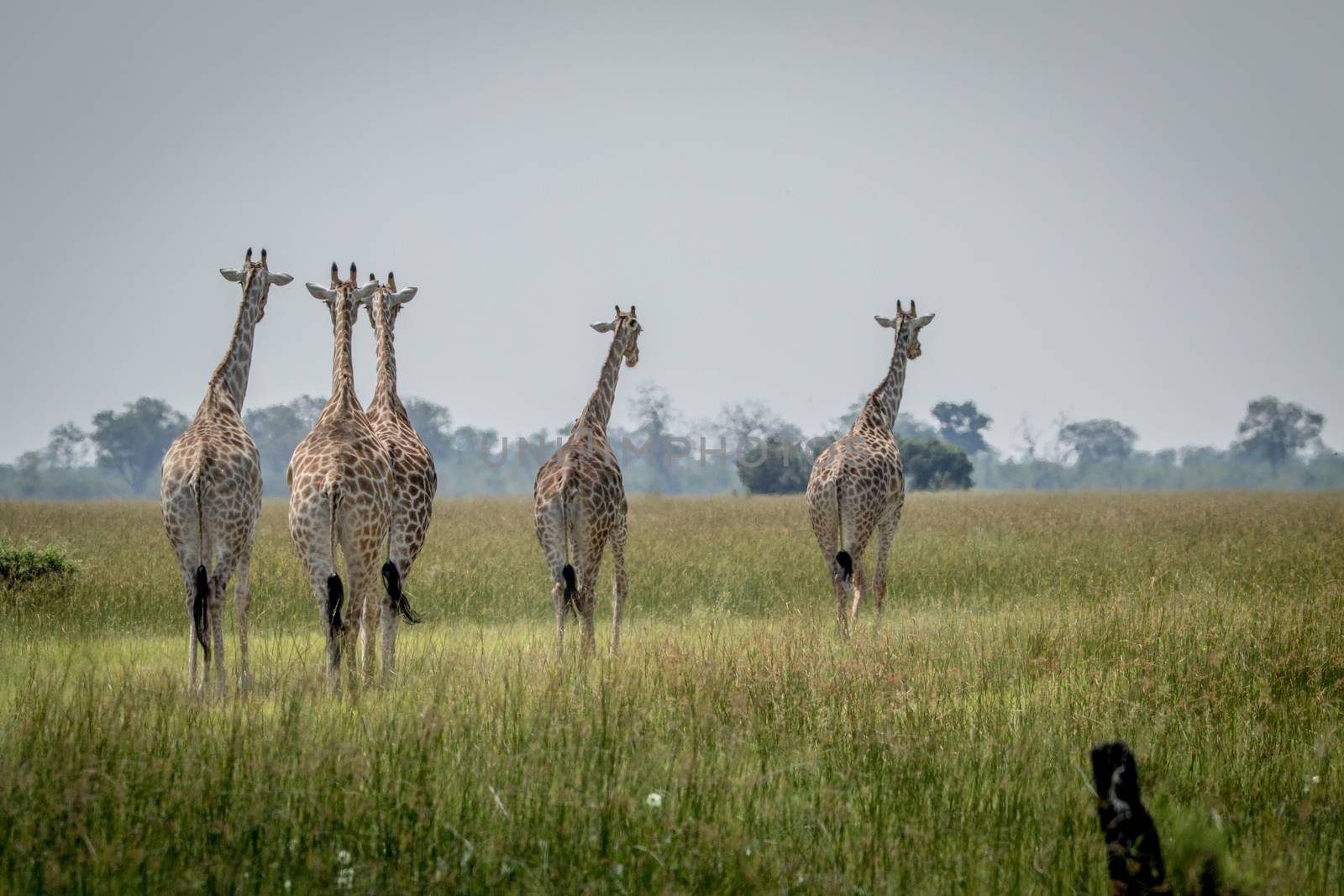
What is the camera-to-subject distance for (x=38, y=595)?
12.6 meters

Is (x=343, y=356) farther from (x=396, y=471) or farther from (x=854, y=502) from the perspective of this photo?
(x=854, y=502)

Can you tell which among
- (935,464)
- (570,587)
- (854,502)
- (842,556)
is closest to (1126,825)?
(570,587)

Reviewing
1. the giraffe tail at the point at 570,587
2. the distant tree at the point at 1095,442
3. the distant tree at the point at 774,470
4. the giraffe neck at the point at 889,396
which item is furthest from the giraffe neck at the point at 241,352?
the distant tree at the point at 1095,442

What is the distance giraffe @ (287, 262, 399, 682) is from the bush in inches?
241

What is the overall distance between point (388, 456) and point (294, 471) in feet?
2.51

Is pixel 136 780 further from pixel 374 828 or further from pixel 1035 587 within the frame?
pixel 1035 587

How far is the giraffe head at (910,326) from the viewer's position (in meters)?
14.2

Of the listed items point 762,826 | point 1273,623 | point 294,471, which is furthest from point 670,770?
point 1273,623

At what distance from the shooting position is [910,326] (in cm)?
1424

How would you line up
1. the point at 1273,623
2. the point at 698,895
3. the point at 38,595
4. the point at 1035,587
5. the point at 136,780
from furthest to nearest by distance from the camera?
the point at 1035,587 → the point at 38,595 → the point at 1273,623 → the point at 136,780 → the point at 698,895

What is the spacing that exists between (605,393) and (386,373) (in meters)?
2.07

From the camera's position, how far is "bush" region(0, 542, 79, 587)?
42.7 ft

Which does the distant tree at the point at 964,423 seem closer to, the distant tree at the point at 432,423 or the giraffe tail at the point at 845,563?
the distant tree at the point at 432,423

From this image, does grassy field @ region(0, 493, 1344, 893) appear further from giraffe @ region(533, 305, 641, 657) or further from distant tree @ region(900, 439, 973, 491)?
distant tree @ region(900, 439, 973, 491)
